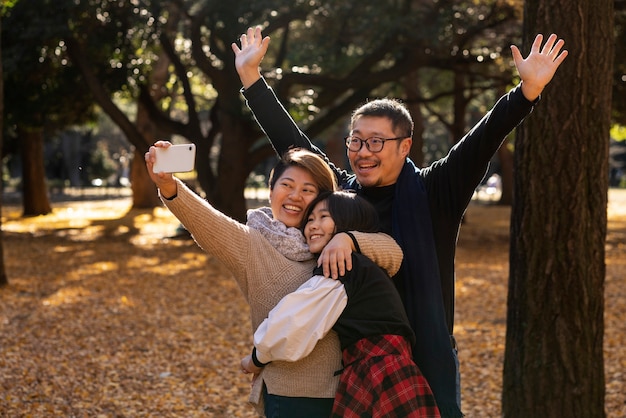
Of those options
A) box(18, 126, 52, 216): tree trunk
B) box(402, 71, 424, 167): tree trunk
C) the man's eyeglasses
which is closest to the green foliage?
box(18, 126, 52, 216): tree trunk

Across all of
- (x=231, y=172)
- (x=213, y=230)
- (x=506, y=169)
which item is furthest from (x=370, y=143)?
(x=506, y=169)

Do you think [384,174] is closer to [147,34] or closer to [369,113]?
[369,113]

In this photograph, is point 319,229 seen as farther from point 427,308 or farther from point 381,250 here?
point 427,308

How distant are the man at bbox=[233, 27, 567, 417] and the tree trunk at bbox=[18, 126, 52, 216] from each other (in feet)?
62.5

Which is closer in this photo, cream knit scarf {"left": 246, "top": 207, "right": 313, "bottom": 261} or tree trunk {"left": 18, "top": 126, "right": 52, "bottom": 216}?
cream knit scarf {"left": 246, "top": 207, "right": 313, "bottom": 261}

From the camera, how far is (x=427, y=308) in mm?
2523

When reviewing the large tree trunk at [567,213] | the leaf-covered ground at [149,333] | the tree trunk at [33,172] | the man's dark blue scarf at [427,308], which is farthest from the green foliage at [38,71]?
the man's dark blue scarf at [427,308]

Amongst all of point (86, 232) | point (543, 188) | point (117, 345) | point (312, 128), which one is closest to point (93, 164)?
point (86, 232)

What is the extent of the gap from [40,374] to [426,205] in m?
4.71

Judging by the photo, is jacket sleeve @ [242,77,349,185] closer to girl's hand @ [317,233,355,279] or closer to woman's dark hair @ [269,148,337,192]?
woman's dark hair @ [269,148,337,192]

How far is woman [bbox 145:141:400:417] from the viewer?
246cm

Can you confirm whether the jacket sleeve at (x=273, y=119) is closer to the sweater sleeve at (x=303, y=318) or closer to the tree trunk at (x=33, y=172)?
the sweater sleeve at (x=303, y=318)

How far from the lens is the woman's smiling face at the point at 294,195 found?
2.61 meters

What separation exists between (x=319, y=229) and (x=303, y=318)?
0.31 meters
